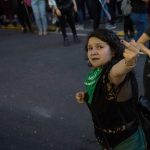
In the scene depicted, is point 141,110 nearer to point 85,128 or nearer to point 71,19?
point 85,128

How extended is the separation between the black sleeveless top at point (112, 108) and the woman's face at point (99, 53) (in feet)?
0.30

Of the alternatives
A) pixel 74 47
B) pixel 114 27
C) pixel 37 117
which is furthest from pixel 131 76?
pixel 114 27

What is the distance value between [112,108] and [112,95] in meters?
0.12

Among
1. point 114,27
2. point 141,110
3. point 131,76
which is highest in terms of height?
point 131,76

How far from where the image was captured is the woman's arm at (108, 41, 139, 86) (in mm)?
2338

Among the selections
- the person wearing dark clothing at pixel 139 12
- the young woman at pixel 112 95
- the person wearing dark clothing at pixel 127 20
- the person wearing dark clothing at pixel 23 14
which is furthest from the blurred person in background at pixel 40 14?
the young woman at pixel 112 95

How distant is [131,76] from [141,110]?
32 centimetres

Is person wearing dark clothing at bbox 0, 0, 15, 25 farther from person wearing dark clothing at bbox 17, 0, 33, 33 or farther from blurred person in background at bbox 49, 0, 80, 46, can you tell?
blurred person in background at bbox 49, 0, 80, 46

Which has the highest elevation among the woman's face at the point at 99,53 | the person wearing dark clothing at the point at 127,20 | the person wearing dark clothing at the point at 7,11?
the woman's face at the point at 99,53

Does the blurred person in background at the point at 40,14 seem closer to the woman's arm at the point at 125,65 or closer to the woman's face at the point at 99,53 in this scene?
the woman's face at the point at 99,53

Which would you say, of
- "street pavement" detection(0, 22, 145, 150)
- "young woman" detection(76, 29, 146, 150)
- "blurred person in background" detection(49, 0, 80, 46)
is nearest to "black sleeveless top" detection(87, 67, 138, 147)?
"young woman" detection(76, 29, 146, 150)

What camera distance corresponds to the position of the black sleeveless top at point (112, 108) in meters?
2.72

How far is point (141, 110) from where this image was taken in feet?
9.68

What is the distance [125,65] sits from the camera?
242cm
